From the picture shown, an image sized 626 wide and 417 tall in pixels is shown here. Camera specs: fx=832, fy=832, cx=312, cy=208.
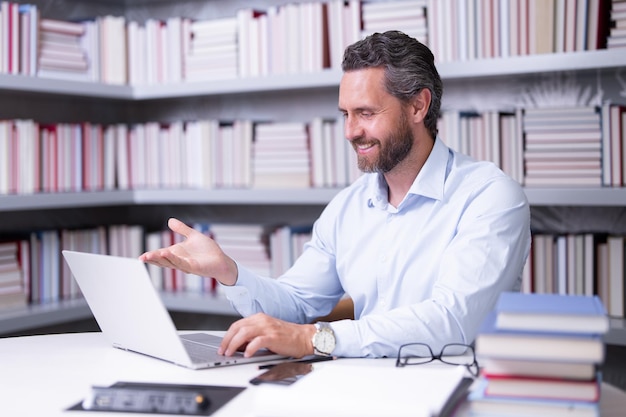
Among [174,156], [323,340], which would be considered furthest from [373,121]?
[174,156]

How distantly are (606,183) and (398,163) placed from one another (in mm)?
878

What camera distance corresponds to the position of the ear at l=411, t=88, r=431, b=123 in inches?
81.1

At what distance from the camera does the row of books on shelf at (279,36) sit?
8.54 ft

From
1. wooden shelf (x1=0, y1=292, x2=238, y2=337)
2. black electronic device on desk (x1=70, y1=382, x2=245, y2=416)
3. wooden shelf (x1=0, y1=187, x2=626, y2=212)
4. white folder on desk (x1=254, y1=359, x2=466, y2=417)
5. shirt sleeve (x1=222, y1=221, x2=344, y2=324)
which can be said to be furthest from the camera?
wooden shelf (x1=0, y1=292, x2=238, y2=337)

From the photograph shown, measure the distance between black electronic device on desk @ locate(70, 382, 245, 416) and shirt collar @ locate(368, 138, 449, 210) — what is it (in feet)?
2.69

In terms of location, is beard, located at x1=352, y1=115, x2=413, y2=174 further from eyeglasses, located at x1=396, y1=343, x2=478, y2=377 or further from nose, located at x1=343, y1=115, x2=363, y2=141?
eyeglasses, located at x1=396, y1=343, x2=478, y2=377

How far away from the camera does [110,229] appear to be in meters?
3.41

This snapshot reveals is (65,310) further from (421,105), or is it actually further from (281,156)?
(421,105)

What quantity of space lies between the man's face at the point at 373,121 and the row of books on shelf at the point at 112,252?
1.12m

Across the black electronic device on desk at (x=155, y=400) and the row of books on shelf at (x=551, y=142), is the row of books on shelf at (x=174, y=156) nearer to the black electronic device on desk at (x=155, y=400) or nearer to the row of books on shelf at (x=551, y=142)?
the row of books on shelf at (x=551, y=142)

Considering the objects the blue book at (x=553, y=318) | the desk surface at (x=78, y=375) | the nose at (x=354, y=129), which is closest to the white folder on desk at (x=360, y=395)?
the desk surface at (x=78, y=375)

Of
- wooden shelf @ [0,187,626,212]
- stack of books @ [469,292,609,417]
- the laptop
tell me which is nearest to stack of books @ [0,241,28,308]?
wooden shelf @ [0,187,626,212]

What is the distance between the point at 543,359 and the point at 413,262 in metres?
0.88

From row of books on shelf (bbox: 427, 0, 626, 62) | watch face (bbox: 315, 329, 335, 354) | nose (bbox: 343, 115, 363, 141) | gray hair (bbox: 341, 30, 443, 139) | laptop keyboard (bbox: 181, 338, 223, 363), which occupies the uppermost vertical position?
row of books on shelf (bbox: 427, 0, 626, 62)
